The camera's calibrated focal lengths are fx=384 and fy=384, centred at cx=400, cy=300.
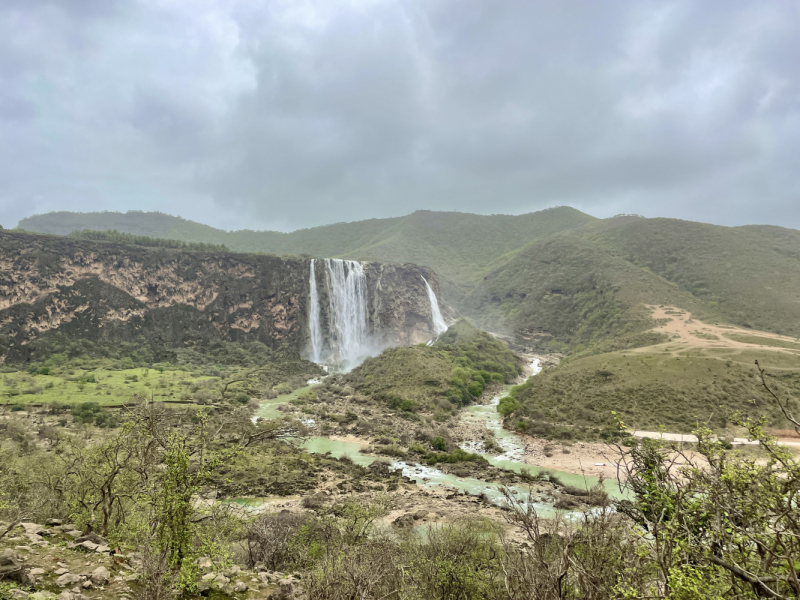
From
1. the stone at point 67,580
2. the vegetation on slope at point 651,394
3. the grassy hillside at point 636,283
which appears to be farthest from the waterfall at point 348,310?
the stone at point 67,580

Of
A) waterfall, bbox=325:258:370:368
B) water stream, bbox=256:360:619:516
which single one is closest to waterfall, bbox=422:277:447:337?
waterfall, bbox=325:258:370:368

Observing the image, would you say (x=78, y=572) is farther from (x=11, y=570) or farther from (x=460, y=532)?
(x=460, y=532)

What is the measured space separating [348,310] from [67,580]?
6505cm

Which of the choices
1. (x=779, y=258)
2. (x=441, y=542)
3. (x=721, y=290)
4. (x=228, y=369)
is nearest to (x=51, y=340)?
(x=228, y=369)

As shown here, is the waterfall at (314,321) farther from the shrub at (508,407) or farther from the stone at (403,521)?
the stone at (403,521)

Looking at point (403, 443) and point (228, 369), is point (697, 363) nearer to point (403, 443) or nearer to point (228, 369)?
point (403, 443)

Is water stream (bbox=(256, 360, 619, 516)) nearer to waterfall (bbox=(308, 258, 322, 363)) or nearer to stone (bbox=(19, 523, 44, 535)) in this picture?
stone (bbox=(19, 523, 44, 535))

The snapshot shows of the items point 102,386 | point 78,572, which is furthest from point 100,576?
point 102,386

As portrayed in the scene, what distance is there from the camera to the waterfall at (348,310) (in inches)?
2790

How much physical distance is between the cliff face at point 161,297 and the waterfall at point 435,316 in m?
2.23

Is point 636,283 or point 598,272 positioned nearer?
point 636,283

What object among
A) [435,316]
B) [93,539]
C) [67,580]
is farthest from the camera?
[435,316]

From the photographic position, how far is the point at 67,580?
8.00 m

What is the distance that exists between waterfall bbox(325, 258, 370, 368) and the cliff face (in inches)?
123
